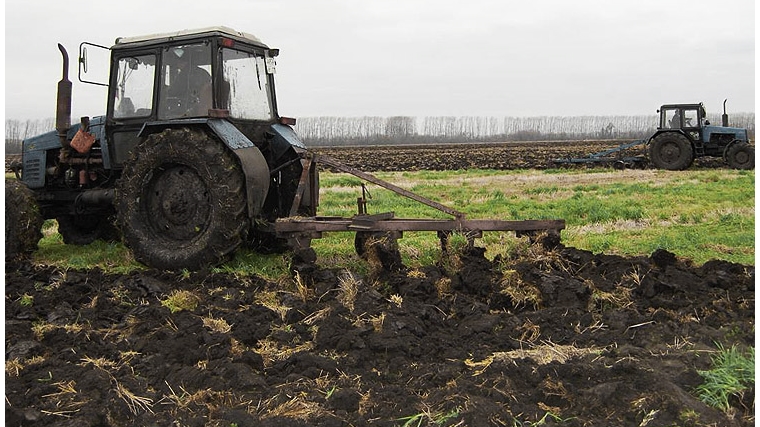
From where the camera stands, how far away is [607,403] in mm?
3170

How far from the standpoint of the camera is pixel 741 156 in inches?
819

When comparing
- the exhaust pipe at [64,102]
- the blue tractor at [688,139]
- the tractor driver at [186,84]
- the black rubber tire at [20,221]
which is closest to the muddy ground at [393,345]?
the black rubber tire at [20,221]

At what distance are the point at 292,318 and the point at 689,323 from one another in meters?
2.60

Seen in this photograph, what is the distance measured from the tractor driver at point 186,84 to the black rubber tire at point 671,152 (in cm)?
1794

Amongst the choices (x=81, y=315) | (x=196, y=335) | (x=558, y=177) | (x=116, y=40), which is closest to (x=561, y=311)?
(x=196, y=335)

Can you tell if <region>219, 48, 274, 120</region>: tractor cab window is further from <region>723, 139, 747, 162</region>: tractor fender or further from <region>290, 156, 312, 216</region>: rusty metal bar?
<region>723, 139, 747, 162</region>: tractor fender

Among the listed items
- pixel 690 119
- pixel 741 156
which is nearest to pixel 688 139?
pixel 690 119

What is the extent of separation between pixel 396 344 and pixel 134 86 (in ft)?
15.5

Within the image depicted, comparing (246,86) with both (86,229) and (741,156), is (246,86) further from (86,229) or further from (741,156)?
(741,156)

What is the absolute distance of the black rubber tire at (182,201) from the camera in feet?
21.0

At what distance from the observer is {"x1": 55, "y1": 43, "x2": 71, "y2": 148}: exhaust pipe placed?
7.16 meters

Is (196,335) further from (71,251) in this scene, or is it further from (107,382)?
(71,251)

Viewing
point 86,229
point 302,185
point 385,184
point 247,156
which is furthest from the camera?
point 86,229

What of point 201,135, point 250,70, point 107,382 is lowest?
point 107,382
